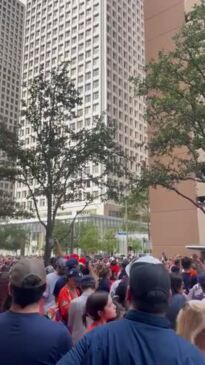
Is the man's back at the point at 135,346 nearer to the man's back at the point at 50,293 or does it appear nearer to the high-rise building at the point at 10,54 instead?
the man's back at the point at 50,293

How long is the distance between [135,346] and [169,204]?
2841 centimetres

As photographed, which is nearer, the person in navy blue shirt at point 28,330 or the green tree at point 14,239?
the person in navy blue shirt at point 28,330

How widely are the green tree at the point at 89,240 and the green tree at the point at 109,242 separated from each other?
1.56 metres

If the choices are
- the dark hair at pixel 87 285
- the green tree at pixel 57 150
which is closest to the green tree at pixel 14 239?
the green tree at pixel 57 150

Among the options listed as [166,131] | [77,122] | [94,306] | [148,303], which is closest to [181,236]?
[166,131]

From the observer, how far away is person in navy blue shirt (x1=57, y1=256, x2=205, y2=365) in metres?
1.66

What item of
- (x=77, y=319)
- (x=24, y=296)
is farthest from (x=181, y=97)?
(x=24, y=296)

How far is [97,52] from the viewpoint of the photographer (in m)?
100

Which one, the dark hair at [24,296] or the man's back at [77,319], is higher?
the dark hair at [24,296]

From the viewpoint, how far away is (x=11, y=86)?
13750cm

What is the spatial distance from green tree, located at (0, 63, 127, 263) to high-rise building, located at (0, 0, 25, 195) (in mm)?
120859

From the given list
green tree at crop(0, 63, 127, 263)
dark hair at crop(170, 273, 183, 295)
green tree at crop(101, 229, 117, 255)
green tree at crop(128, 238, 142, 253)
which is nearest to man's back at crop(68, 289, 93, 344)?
dark hair at crop(170, 273, 183, 295)

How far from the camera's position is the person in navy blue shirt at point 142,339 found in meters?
1.66

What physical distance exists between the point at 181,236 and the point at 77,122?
70840 mm
